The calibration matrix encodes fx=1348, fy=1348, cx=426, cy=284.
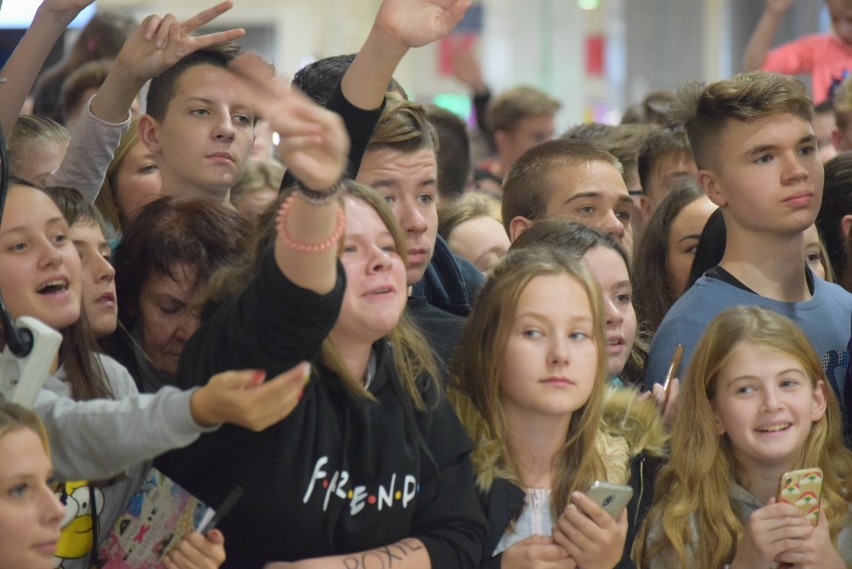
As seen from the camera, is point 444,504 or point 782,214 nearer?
point 444,504

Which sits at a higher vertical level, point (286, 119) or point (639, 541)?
point (286, 119)

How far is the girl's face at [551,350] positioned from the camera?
9.11 feet

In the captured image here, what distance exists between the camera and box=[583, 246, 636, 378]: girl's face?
10.7ft

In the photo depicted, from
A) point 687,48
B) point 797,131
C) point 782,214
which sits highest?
point 687,48

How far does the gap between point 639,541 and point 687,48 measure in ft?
33.2

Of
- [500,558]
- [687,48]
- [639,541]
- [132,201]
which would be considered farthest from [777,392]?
[687,48]

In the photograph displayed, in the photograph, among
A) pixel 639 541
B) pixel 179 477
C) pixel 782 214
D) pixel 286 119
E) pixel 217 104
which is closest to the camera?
pixel 286 119

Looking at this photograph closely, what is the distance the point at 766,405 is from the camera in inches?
117

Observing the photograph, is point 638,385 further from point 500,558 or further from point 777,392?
point 500,558

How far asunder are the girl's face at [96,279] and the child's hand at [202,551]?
0.71 meters

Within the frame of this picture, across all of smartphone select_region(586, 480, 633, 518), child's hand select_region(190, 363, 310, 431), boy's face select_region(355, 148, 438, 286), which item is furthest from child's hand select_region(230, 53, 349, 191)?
boy's face select_region(355, 148, 438, 286)

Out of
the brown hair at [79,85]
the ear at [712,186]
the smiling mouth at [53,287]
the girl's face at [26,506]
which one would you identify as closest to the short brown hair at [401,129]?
the ear at [712,186]

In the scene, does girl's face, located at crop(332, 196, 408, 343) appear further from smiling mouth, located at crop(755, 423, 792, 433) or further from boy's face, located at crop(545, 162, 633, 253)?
boy's face, located at crop(545, 162, 633, 253)

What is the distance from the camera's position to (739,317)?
3.07m
